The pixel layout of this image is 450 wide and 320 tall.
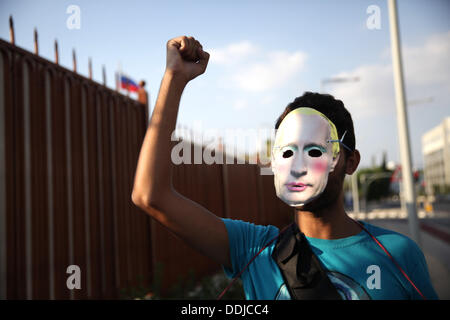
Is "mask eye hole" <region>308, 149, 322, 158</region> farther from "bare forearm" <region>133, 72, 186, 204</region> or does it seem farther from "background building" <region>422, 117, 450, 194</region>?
"background building" <region>422, 117, 450, 194</region>

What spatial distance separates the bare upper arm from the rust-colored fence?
222 centimetres

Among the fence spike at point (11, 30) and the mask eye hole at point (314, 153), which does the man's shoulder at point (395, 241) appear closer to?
the mask eye hole at point (314, 153)

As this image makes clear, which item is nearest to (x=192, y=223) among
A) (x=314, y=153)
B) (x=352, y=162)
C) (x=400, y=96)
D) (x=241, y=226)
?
(x=241, y=226)

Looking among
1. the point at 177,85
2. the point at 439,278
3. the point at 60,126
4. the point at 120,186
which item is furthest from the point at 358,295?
the point at 439,278

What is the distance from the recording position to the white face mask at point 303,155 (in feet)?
4.32

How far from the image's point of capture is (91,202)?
3.93 m

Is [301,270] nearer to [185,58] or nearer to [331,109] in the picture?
[331,109]

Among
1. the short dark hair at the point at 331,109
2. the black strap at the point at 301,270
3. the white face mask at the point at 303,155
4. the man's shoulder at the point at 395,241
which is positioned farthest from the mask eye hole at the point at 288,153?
the man's shoulder at the point at 395,241

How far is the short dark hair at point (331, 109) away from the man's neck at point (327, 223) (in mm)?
272

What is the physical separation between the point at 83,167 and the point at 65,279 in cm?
116

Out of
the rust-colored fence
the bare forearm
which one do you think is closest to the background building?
the rust-colored fence

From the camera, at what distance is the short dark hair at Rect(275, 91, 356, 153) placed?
147cm
